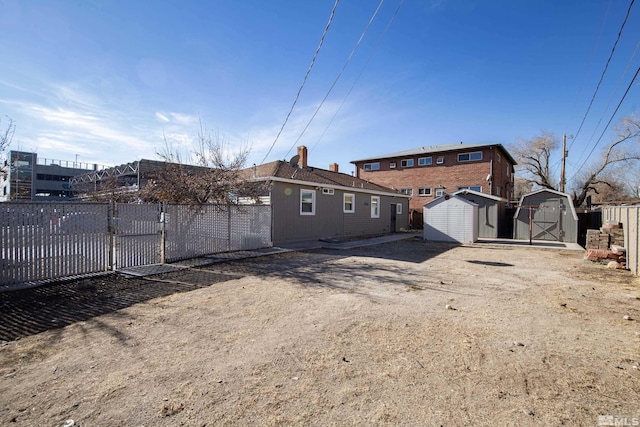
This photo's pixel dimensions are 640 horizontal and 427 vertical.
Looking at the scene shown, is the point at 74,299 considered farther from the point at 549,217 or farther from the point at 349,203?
the point at 549,217

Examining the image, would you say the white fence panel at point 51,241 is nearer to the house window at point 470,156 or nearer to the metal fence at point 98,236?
the metal fence at point 98,236

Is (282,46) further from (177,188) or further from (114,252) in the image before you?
(114,252)

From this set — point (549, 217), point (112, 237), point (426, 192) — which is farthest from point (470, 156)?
point (112, 237)

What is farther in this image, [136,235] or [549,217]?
[549,217]

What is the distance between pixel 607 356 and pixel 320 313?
11.5ft

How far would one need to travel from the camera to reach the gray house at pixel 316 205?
13.0 m

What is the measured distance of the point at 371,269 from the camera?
8.37m

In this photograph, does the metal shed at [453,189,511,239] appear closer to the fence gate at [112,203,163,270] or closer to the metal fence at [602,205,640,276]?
the metal fence at [602,205,640,276]

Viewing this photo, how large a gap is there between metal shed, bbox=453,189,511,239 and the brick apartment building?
4.41 metres

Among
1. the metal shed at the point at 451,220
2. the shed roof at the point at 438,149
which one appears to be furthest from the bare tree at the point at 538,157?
the metal shed at the point at 451,220

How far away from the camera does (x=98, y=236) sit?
6934 mm

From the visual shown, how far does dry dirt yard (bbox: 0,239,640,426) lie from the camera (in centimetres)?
241

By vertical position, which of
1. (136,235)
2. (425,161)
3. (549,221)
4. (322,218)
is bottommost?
(136,235)

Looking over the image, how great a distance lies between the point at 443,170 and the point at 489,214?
295 inches
